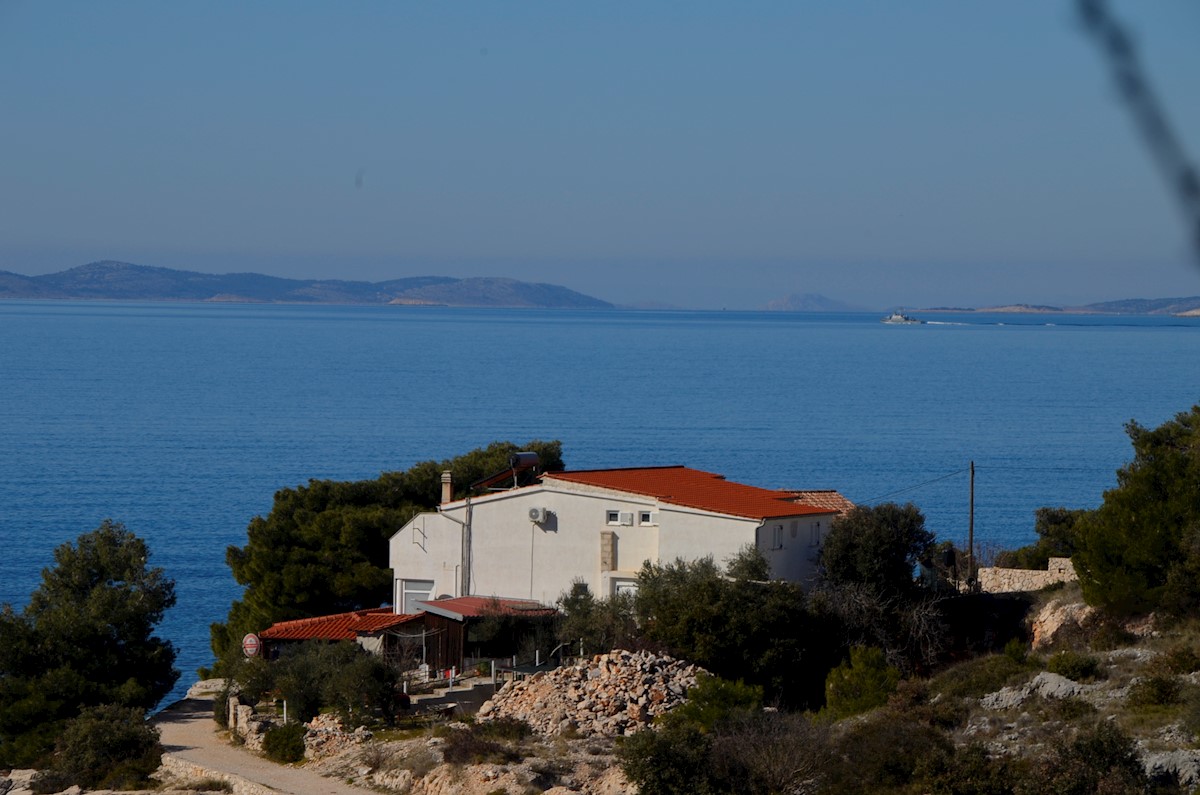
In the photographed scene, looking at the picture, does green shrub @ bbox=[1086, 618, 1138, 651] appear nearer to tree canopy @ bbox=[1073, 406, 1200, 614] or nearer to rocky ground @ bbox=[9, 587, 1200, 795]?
rocky ground @ bbox=[9, 587, 1200, 795]

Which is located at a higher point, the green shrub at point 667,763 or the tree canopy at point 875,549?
the tree canopy at point 875,549

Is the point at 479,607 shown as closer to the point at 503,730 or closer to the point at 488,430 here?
the point at 503,730

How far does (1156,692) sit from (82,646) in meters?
21.6

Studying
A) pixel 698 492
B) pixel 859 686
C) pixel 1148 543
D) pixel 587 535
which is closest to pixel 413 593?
pixel 587 535

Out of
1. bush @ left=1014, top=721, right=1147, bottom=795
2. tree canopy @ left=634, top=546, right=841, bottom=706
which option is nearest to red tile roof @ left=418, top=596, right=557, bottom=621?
tree canopy @ left=634, top=546, right=841, bottom=706

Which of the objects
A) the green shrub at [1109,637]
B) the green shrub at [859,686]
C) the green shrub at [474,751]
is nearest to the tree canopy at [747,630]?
the green shrub at [859,686]

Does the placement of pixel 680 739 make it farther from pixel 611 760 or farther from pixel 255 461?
pixel 255 461

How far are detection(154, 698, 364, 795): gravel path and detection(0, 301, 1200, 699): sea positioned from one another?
447 inches

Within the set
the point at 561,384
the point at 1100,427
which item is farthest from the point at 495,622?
the point at 561,384

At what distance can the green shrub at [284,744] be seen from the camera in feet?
88.5

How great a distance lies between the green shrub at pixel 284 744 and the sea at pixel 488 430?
51.8 feet

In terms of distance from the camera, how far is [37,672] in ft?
107

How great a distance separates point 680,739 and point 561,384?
11918 cm

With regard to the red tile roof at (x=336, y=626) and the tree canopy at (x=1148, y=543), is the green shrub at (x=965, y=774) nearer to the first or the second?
the tree canopy at (x=1148, y=543)
